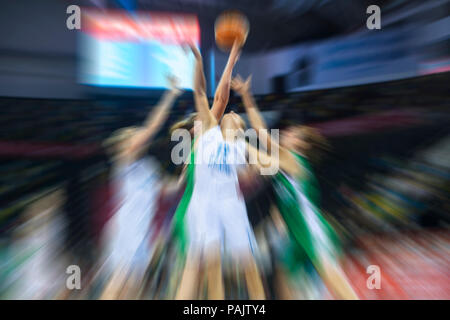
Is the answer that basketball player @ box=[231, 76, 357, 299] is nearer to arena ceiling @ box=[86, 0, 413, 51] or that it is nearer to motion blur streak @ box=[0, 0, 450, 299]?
motion blur streak @ box=[0, 0, 450, 299]

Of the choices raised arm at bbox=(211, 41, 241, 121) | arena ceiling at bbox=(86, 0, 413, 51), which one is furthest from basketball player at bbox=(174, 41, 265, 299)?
arena ceiling at bbox=(86, 0, 413, 51)

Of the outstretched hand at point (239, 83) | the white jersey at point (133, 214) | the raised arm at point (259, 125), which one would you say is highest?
the outstretched hand at point (239, 83)

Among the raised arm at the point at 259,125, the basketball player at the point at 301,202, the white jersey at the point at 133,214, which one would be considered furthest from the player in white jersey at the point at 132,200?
the basketball player at the point at 301,202

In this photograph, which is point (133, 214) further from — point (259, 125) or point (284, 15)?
point (284, 15)

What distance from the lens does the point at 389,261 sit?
765 millimetres

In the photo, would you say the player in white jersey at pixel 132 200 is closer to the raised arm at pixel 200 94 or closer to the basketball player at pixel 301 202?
the raised arm at pixel 200 94

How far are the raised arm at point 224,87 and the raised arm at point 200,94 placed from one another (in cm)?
3

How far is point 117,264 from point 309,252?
2.25 ft

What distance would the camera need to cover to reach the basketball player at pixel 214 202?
2.44 feet

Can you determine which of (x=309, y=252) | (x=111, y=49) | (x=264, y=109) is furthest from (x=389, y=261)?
(x=111, y=49)

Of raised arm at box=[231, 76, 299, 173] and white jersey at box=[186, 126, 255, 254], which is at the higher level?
raised arm at box=[231, 76, 299, 173]

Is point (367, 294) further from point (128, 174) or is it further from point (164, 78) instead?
point (164, 78)

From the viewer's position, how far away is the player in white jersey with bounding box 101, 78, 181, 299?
0.74 m

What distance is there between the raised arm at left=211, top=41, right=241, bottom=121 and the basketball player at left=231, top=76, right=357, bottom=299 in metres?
0.03
